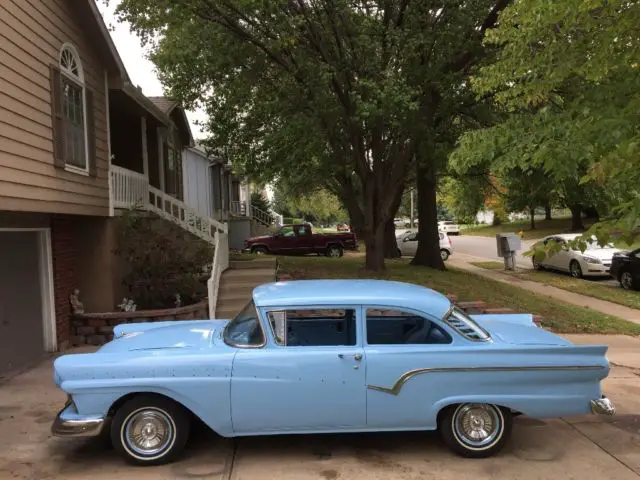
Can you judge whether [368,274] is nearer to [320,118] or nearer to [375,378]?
[320,118]

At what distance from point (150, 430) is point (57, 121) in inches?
193

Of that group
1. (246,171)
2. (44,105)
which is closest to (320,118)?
(246,171)

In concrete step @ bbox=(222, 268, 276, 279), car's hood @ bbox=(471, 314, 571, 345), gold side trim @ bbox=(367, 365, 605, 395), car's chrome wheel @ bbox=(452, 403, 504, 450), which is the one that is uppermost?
concrete step @ bbox=(222, 268, 276, 279)

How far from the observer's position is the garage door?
24.2 feet

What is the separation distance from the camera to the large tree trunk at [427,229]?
17.4m

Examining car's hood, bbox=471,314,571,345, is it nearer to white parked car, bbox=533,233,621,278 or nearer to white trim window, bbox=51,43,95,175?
white trim window, bbox=51,43,95,175

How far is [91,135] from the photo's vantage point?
8.73 metres

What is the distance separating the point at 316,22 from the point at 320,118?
2208mm

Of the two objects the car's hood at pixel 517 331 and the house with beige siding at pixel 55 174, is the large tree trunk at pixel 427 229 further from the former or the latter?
the car's hood at pixel 517 331

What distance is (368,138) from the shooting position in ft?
49.3

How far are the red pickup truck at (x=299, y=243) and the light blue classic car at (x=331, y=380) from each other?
20.4m

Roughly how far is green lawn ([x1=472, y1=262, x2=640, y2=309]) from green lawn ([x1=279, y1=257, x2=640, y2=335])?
6.17 feet

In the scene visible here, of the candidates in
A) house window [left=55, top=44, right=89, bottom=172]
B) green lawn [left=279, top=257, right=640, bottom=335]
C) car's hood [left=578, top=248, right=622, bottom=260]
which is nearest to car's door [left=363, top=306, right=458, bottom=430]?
house window [left=55, top=44, right=89, bottom=172]

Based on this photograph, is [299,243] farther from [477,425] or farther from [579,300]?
[477,425]
